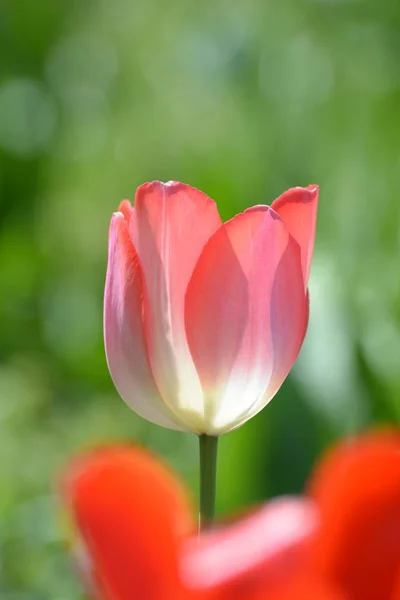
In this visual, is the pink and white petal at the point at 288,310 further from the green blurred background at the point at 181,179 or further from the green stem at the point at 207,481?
the green blurred background at the point at 181,179

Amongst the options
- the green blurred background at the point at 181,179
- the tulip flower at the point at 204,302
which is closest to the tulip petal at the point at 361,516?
the tulip flower at the point at 204,302

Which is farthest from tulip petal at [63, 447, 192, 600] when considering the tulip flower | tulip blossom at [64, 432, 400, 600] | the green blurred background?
the green blurred background

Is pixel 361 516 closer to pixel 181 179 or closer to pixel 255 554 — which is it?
pixel 255 554

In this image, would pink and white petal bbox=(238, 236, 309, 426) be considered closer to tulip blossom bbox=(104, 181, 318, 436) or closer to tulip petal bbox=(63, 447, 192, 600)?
tulip blossom bbox=(104, 181, 318, 436)

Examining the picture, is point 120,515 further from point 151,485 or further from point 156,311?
point 156,311

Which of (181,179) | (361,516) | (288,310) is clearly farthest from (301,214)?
(181,179)
